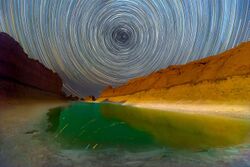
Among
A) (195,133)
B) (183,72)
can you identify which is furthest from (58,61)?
(183,72)

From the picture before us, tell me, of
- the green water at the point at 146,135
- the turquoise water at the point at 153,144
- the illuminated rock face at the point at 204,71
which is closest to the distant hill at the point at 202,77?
the illuminated rock face at the point at 204,71

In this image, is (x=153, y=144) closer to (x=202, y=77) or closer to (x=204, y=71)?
(x=202, y=77)

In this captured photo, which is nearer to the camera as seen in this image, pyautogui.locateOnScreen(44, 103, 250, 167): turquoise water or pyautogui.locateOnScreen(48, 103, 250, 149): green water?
pyautogui.locateOnScreen(44, 103, 250, 167): turquoise water

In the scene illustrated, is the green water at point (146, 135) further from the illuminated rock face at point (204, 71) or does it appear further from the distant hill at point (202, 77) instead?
the illuminated rock face at point (204, 71)

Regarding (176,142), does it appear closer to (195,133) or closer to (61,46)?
(195,133)

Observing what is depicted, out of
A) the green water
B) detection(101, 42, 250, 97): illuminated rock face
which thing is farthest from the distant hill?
the green water

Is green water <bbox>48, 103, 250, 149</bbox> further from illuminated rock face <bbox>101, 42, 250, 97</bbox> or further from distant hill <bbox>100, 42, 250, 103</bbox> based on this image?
illuminated rock face <bbox>101, 42, 250, 97</bbox>
